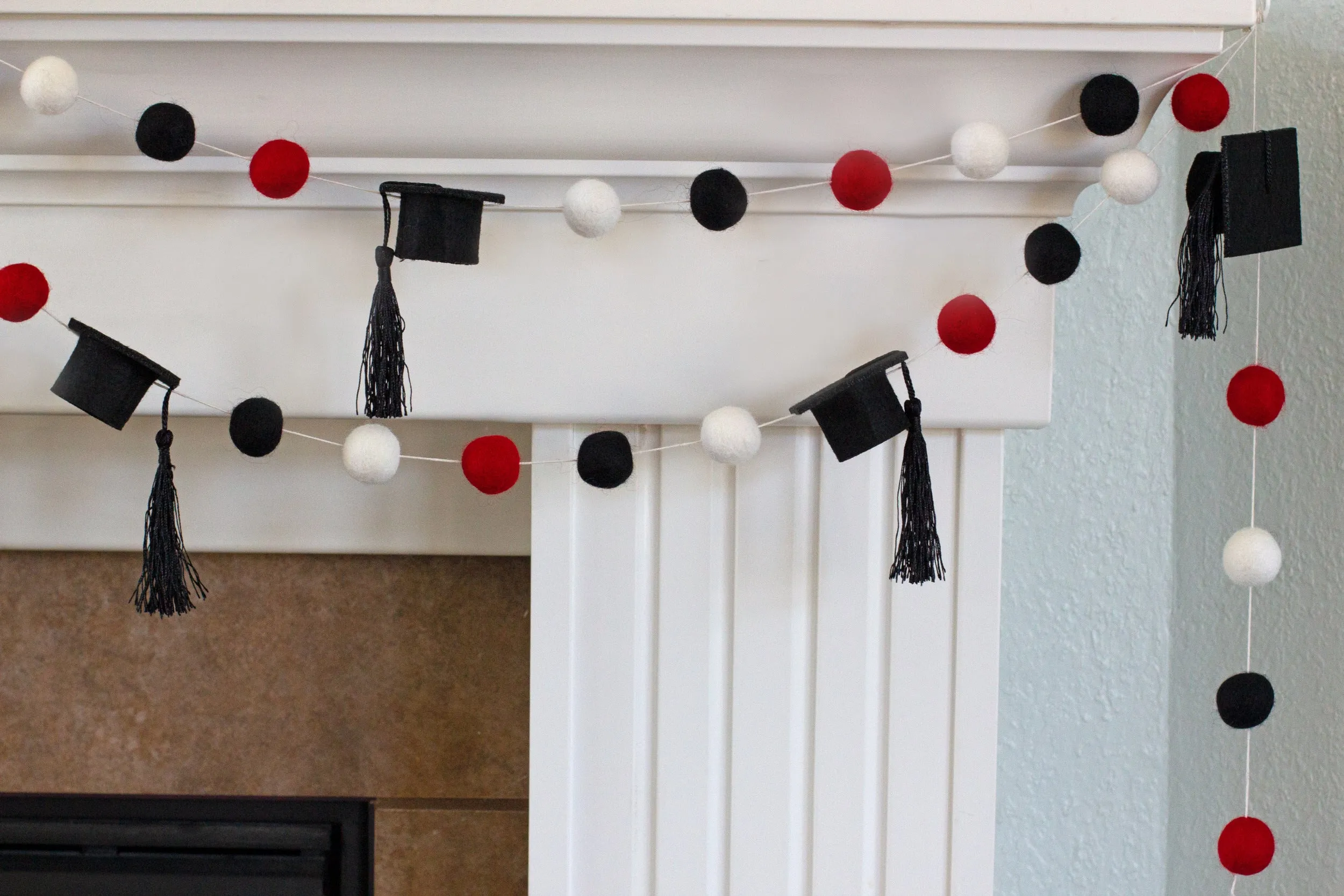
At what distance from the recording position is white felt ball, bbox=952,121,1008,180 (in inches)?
20.9

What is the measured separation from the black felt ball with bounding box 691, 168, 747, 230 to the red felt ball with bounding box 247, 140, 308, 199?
8.2 inches

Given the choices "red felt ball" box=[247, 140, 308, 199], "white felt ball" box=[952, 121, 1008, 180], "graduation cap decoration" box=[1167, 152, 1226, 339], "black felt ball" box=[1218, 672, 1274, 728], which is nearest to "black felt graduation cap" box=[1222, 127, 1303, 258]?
"graduation cap decoration" box=[1167, 152, 1226, 339]

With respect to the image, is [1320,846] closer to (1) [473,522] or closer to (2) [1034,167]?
(2) [1034,167]

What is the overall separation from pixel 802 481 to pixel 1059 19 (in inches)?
11.3

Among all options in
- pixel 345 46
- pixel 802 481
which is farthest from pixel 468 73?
pixel 802 481

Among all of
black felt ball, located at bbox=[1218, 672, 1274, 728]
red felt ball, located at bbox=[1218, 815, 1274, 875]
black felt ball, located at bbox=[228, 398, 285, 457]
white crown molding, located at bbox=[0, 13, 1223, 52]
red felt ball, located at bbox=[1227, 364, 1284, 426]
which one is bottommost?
red felt ball, located at bbox=[1218, 815, 1274, 875]

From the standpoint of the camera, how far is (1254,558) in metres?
0.62

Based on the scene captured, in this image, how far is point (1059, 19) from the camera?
510 millimetres

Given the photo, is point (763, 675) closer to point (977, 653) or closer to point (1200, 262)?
point (977, 653)

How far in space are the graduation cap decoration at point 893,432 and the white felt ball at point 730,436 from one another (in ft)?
0.09

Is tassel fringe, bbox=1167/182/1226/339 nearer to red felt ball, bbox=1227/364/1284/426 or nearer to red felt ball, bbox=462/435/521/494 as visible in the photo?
red felt ball, bbox=1227/364/1284/426

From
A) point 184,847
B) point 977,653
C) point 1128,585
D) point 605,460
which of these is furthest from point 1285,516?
point 184,847

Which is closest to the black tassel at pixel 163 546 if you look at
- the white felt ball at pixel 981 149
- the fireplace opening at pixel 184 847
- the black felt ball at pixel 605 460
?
the black felt ball at pixel 605 460

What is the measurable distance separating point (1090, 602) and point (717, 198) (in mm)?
562
